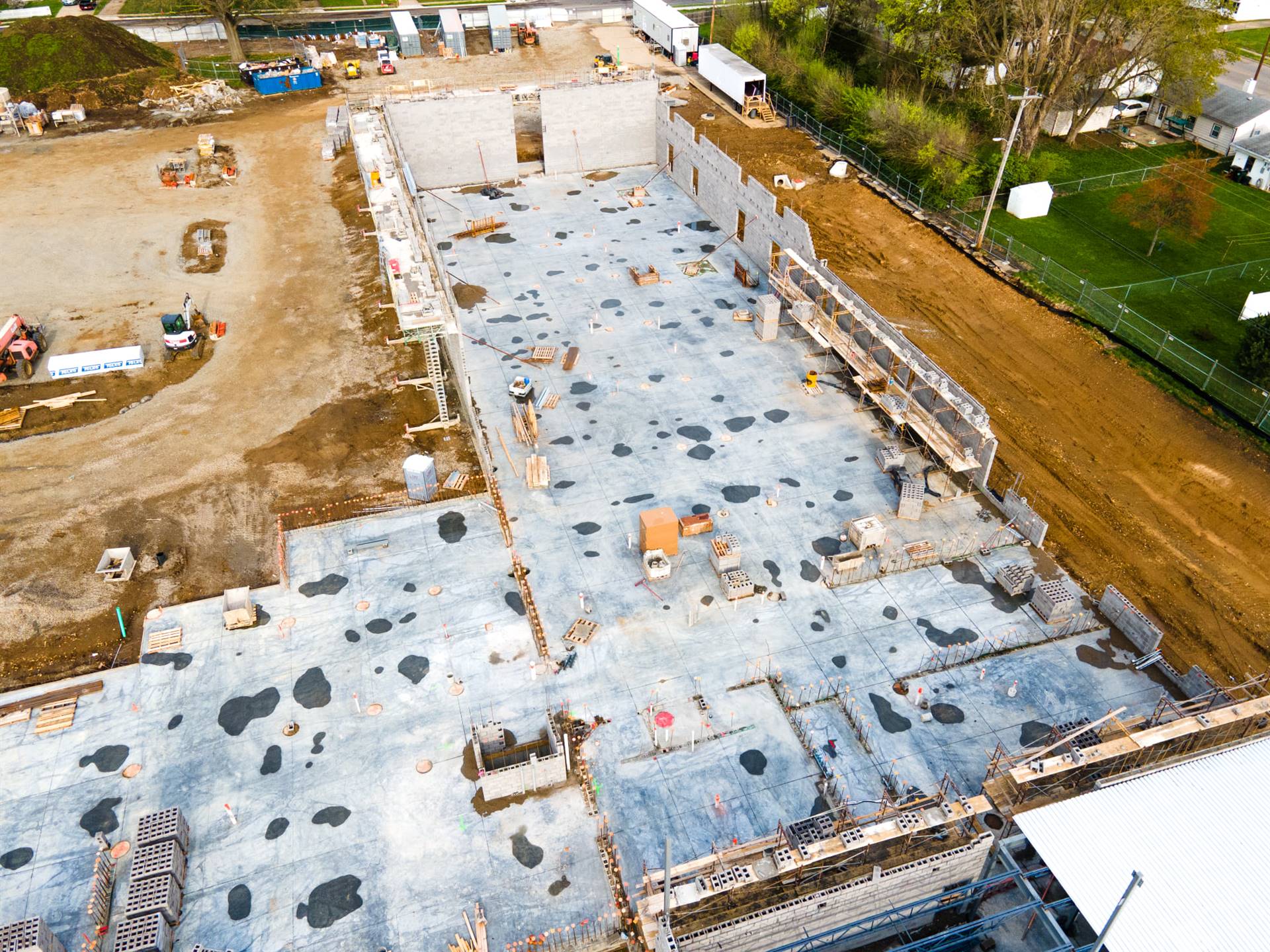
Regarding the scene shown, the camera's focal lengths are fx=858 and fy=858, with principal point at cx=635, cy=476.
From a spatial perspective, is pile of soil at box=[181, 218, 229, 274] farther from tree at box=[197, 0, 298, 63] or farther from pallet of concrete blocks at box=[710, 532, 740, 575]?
pallet of concrete blocks at box=[710, 532, 740, 575]

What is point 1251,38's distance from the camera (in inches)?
3100

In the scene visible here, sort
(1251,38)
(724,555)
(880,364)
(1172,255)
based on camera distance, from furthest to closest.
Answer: (1251,38), (1172,255), (880,364), (724,555)

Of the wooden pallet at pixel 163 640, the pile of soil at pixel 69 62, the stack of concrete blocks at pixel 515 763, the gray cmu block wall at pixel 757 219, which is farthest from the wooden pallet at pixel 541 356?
the pile of soil at pixel 69 62

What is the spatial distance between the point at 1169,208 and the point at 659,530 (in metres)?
35.6

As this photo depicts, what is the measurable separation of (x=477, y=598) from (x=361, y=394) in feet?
45.8

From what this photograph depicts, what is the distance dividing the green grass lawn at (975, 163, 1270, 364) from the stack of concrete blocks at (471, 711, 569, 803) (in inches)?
1315

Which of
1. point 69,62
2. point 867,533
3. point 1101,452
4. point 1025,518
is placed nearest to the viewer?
point 867,533

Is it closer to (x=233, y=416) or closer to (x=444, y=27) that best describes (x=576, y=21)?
(x=444, y=27)

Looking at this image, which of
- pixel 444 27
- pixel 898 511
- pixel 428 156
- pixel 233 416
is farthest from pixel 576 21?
pixel 898 511

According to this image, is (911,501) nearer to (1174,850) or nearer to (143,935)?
(1174,850)

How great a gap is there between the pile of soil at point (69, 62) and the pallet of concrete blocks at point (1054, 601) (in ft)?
246

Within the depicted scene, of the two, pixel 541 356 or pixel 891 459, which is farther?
pixel 541 356

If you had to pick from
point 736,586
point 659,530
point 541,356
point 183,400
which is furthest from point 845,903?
point 183,400

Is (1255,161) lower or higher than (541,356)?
higher
